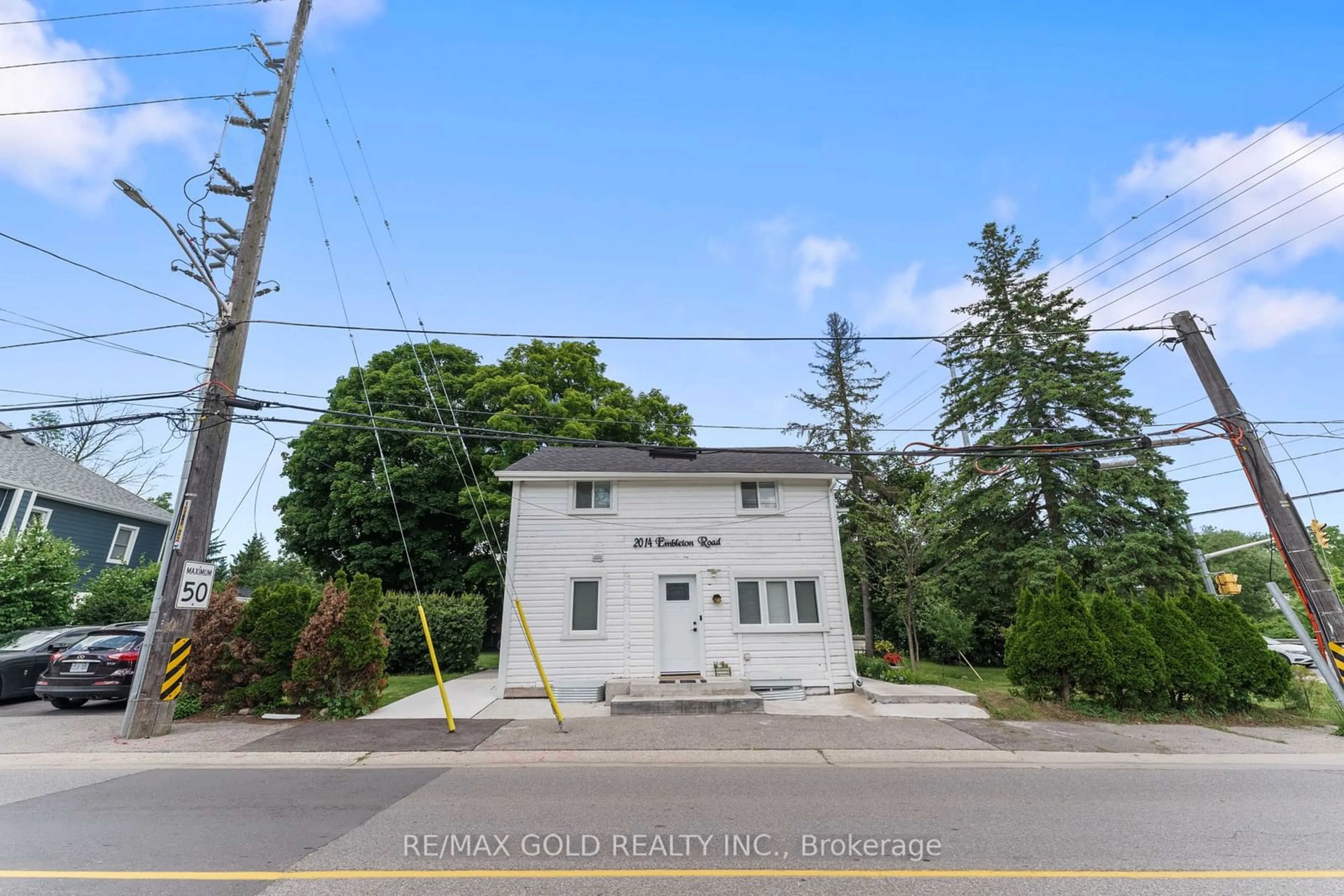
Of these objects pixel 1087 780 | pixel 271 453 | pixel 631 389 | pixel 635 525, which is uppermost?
pixel 631 389

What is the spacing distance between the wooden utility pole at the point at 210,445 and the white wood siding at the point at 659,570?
217 inches

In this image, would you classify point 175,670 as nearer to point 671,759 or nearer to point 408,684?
point 408,684

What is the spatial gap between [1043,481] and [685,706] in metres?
15.3

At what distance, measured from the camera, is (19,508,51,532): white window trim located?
60.8ft

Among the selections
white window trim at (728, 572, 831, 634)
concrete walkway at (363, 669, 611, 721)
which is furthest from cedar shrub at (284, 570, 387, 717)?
white window trim at (728, 572, 831, 634)

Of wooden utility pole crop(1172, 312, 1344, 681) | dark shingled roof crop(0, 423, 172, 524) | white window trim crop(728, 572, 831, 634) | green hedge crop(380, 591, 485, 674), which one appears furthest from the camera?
dark shingled roof crop(0, 423, 172, 524)

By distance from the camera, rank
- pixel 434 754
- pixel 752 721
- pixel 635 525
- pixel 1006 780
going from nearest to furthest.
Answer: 1. pixel 1006 780
2. pixel 434 754
3. pixel 752 721
4. pixel 635 525

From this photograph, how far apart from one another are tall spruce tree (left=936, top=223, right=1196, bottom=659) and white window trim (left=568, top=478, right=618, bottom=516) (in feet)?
37.4

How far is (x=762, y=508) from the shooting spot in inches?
541

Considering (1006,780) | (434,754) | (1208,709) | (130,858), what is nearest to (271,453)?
(434,754)

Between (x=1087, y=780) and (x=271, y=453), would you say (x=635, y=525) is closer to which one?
(x=271, y=453)

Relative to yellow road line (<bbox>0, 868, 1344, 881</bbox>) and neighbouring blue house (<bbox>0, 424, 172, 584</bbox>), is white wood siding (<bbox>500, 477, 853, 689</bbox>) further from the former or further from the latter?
neighbouring blue house (<bbox>0, 424, 172, 584</bbox>)

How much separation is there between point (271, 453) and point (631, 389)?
1571 centimetres

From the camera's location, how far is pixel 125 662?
1112cm
